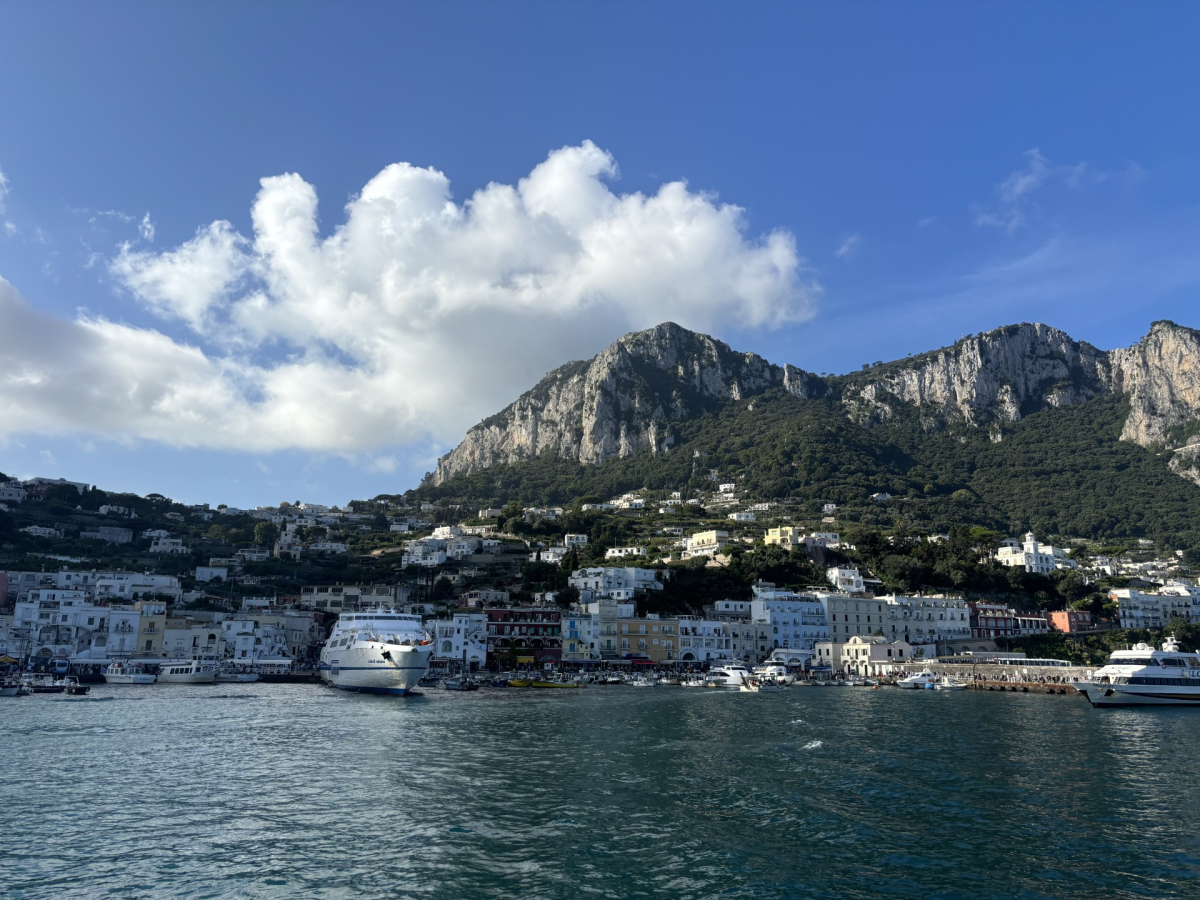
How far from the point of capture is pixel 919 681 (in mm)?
82062

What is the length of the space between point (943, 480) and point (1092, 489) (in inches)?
1223

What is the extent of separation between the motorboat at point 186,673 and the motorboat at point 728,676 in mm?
48315

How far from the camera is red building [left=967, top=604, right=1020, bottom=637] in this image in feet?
340

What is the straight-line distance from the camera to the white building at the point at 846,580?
4321 inches

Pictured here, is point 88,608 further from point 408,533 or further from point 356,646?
point 408,533

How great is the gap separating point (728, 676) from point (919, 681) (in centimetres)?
1978

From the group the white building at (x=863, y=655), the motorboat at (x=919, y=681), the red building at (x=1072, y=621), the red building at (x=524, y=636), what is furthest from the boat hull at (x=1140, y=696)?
the red building at (x=524, y=636)

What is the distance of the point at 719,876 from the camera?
1852 centimetres

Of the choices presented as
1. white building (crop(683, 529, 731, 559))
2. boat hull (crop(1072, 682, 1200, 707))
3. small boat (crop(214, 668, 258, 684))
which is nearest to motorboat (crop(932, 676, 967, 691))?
boat hull (crop(1072, 682, 1200, 707))

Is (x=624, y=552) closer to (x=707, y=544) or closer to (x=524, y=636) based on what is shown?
(x=707, y=544)

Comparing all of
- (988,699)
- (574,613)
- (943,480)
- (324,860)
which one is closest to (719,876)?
(324,860)

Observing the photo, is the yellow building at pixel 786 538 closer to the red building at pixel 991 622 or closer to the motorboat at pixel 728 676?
the red building at pixel 991 622

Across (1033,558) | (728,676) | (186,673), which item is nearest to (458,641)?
(186,673)

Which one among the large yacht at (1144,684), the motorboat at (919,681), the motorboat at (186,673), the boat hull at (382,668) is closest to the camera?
the large yacht at (1144,684)
